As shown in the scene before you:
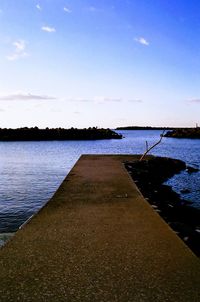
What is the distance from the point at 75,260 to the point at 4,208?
37.1ft

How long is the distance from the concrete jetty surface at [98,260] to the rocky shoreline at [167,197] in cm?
69

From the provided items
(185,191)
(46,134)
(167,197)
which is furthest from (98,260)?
(46,134)

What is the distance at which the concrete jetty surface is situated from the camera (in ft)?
17.9

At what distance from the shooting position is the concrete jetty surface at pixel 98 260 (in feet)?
17.9

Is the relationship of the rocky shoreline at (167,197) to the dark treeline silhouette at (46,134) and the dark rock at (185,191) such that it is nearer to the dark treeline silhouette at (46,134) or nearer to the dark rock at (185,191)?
the dark rock at (185,191)

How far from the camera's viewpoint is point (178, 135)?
13900cm

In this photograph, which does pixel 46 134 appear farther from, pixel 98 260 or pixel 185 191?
pixel 98 260

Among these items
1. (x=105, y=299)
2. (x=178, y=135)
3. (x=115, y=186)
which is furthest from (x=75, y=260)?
(x=178, y=135)

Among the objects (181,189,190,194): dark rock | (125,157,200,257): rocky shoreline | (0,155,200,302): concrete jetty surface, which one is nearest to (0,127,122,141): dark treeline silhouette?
(125,157,200,257): rocky shoreline

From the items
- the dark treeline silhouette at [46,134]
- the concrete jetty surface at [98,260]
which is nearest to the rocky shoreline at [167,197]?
the concrete jetty surface at [98,260]

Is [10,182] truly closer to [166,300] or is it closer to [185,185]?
[185,185]

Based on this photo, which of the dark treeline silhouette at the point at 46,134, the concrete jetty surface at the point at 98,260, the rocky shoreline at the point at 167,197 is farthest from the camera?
the dark treeline silhouette at the point at 46,134

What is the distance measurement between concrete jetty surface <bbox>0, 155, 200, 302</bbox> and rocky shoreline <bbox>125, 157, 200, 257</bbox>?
0.69 meters

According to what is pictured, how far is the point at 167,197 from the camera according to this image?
1939 cm
